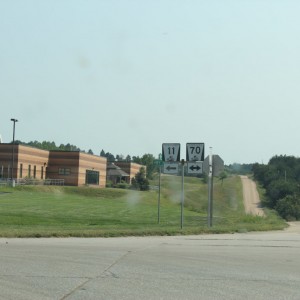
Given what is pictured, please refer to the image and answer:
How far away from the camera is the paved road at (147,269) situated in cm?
892

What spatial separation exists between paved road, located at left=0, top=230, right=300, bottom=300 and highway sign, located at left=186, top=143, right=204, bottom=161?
17.0 feet

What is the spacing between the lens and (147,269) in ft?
37.0

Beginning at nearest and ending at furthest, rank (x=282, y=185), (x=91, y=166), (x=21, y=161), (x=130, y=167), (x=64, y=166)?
(x=21, y=161) < (x=282, y=185) < (x=64, y=166) < (x=91, y=166) < (x=130, y=167)

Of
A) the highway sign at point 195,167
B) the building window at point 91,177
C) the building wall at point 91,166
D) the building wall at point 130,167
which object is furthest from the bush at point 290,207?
the building wall at point 130,167

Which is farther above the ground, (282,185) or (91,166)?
(91,166)

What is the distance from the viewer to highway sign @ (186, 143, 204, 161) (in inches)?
864

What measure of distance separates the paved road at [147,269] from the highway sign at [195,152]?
518cm

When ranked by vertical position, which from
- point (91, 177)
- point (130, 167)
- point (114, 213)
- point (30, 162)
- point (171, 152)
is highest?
point (130, 167)

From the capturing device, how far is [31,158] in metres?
87.4

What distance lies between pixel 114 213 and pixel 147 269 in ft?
86.0

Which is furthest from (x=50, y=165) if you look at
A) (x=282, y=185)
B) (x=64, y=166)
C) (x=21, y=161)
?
(x=282, y=185)

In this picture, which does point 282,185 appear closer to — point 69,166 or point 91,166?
point 91,166

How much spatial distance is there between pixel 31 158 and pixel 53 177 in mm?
7264

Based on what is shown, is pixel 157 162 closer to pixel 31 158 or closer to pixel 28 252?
pixel 28 252
